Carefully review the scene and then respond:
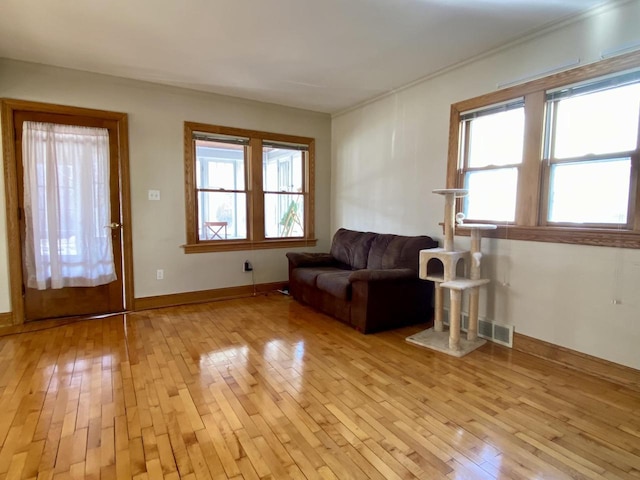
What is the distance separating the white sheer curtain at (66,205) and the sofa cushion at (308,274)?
6.58ft

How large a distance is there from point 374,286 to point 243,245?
205 centimetres

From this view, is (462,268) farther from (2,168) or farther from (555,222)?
(2,168)

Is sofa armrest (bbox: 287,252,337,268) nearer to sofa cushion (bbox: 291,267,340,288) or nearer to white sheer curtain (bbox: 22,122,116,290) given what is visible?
sofa cushion (bbox: 291,267,340,288)

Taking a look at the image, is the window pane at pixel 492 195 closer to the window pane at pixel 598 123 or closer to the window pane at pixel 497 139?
the window pane at pixel 497 139

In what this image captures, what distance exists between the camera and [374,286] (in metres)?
3.19

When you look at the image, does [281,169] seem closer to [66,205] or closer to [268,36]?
[268,36]

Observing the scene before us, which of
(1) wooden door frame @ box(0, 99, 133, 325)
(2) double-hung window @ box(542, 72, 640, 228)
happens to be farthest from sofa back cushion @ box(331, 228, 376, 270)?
(1) wooden door frame @ box(0, 99, 133, 325)

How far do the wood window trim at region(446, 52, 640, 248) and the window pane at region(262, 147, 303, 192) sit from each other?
238cm

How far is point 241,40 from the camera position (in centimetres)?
288

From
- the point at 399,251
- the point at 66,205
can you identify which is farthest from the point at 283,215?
the point at 66,205

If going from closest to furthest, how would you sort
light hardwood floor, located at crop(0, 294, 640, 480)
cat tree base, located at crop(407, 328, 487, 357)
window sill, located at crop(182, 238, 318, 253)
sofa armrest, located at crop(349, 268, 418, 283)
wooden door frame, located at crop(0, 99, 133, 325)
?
light hardwood floor, located at crop(0, 294, 640, 480) < cat tree base, located at crop(407, 328, 487, 357) < sofa armrest, located at crop(349, 268, 418, 283) < wooden door frame, located at crop(0, 99, 133, 325) < window sill, located at crop(182, 238, 318, 253)

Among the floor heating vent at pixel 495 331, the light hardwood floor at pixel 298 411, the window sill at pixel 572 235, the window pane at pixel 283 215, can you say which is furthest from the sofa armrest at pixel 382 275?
the window pane at pixel 283 215

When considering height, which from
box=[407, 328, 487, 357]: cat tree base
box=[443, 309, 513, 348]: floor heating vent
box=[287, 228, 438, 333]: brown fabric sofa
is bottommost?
box=[407, 328, 487, 357]: cat tree base

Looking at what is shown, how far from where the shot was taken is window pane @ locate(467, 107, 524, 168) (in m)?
2.96
